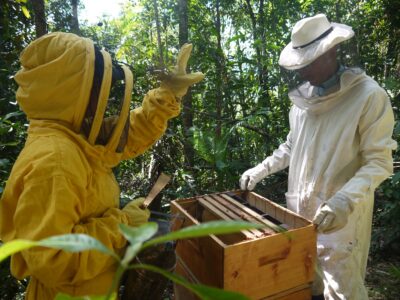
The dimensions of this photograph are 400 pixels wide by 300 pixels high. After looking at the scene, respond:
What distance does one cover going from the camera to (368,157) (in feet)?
6.31

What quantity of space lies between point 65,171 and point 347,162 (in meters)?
1.67

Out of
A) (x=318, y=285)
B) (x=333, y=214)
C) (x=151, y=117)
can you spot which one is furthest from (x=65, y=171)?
(x=318, y=285)

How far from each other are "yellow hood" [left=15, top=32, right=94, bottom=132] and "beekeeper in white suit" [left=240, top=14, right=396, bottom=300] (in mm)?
1356

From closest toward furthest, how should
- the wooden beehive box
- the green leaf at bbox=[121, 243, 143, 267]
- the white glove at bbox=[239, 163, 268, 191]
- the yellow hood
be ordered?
1. the green leaf at bbox=[121, 243, 143, 267]
2. the yellow hood
3. the wooden beehive box
4. the white glove at bbox=[239, 163, 268, 191]

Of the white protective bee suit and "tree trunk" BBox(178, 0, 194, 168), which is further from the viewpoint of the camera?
"tree trunk" BBox(178, 0, 194, 168)

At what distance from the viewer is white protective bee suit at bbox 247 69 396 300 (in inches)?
75.1

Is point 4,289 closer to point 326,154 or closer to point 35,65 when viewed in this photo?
point 35,65

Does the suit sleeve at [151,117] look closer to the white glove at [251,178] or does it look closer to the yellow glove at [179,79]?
the yellow glove at [179,79]

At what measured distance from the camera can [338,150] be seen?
2023 mm

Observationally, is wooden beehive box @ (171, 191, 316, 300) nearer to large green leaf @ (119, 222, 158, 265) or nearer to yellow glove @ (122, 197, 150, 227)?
yellow glove @ (122, 197, 150, 227)

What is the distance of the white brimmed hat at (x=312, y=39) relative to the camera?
197cm

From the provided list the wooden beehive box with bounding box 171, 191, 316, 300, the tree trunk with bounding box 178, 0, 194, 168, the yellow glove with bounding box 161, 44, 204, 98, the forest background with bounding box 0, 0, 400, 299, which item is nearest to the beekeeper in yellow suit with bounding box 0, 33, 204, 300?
the wooden beehive box with bounding box 171, 191, 316, 300

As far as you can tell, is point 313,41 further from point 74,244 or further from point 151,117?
point 74,244

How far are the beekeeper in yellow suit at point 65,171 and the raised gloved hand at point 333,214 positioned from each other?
3.15 feet
